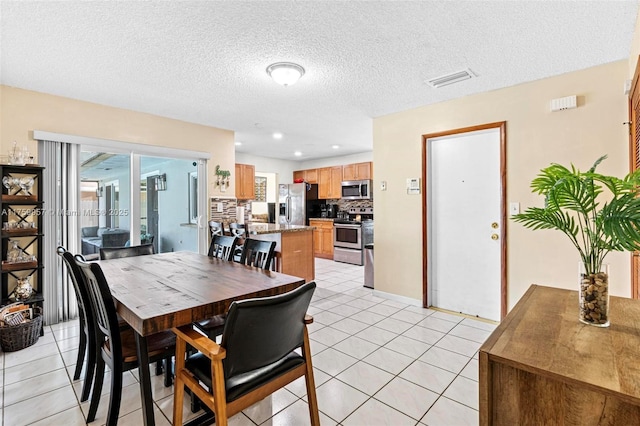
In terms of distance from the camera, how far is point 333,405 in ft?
6.21

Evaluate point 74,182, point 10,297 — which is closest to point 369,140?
point 74,182

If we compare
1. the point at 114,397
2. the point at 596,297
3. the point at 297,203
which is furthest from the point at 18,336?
the point at 297,203

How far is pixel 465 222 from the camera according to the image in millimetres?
3428

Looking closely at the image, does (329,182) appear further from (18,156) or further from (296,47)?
(18,156)

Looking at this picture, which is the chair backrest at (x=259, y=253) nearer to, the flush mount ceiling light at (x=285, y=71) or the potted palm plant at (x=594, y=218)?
the flush mount ceiling light at (x=285, y=71)

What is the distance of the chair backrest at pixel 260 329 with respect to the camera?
1.17 m

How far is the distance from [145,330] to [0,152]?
3007 millimetres

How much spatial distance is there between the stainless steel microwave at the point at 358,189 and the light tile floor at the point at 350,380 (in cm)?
354

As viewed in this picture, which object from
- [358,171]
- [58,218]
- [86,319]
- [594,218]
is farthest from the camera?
[358,171]

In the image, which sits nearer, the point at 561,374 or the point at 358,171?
the point at 561,374

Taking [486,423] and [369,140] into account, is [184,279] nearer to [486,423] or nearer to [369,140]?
[486,423]

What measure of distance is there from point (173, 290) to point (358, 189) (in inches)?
205

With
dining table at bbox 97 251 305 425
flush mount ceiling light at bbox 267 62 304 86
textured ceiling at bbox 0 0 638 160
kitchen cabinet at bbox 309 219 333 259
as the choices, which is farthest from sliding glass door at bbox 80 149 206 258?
kitchen cabinet at bbox 309 219 333 259

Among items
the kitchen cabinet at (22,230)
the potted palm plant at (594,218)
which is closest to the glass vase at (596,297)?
the potted palm plant at (594,218)
